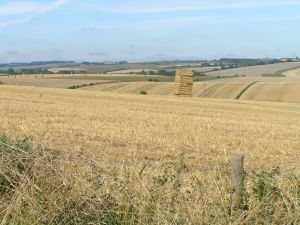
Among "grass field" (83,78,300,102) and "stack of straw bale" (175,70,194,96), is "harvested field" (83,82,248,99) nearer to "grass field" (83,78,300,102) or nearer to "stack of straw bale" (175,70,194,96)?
"grass field" (83,78,300,102)

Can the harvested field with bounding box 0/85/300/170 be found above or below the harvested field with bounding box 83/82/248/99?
above

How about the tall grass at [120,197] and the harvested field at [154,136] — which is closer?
the tall grass at [120,197]

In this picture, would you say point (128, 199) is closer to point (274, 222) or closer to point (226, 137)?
point (274, 222)

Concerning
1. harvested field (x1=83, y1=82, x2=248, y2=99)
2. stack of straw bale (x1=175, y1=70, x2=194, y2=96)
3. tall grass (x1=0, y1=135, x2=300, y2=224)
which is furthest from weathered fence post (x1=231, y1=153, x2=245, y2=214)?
harvested field (x1=83, y1=82, x2=248, y2=99)

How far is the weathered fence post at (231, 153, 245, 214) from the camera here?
519cm

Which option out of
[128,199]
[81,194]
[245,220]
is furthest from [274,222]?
[81,194]

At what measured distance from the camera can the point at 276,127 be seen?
18.8m

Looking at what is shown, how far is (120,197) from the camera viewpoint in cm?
551

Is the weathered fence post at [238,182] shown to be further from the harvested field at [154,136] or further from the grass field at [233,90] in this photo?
the grass field at [233,90]

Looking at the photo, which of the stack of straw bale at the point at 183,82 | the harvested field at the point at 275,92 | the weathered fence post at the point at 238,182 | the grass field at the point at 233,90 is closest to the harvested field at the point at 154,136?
the weathered fence post at the point at 238,182

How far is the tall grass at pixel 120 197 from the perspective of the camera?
16.6 feet

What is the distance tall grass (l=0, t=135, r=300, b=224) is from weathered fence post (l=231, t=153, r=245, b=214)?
71mm

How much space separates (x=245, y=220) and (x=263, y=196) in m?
0.50

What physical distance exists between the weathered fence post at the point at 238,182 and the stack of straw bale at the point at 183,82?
32.5 m
